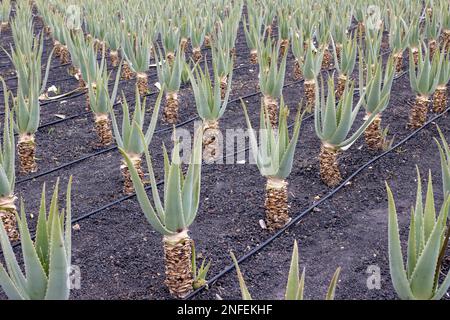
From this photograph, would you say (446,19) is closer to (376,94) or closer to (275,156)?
(376,94)

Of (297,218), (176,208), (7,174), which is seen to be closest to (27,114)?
(7,174)

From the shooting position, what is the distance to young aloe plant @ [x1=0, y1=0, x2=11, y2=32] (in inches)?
242

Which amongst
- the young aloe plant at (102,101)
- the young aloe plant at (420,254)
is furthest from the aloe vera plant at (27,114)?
the young aloe plant at (420,254)

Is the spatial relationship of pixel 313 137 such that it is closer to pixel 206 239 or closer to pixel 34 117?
pixel 206 239

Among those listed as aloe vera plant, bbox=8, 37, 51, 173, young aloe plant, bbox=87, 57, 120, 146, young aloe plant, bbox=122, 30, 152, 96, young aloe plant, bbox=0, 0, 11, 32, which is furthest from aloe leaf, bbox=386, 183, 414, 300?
young aloe plant, bbox=0, 0, 11, 32

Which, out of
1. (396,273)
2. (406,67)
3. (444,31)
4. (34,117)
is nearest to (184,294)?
(396,273)

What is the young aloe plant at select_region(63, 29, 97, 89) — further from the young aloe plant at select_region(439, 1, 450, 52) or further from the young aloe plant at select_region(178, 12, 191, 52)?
the young aloe plant at select_region(439, 1, 450, 52)

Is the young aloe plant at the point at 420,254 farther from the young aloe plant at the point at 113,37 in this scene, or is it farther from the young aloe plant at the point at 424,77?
the young aloe plant at the point at 113,37

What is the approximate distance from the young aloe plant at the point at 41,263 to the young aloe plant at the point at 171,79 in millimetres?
1665

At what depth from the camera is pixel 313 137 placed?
3.31m

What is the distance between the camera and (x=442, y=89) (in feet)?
11.2

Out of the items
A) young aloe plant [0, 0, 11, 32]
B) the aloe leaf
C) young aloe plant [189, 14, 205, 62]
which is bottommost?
young aloe plant [0, 0, 11, 32]

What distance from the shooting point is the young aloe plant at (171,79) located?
10.2ft

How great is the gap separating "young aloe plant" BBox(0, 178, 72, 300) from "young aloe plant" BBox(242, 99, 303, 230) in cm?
91
